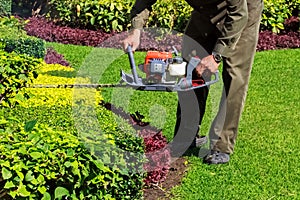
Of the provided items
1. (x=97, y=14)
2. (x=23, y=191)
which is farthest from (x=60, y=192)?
(x=97, y=14)

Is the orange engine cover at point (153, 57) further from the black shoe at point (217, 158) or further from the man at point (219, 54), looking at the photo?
the black shoe at point (217, 158)

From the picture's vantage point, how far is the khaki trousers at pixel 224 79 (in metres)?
5.30

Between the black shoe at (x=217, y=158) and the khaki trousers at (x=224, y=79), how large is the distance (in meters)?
0.04

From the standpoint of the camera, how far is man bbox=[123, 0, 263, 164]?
4875mm

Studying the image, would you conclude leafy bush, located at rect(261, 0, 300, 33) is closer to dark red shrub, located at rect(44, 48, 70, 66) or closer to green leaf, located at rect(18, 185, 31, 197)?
dark red shrub, located at rect(44, 48, 70, 66)

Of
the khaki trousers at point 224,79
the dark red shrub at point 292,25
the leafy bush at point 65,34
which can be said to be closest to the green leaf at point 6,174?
the khaki trousers at point 224,79

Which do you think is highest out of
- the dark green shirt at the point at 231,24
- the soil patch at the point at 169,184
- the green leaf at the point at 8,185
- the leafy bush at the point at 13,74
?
the dark green shirt at the point at 231,24

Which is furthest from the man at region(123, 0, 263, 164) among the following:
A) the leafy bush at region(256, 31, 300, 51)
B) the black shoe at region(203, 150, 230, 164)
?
the leafy bush at region(256, 31, 300, 51)

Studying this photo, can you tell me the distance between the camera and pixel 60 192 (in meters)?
3.24

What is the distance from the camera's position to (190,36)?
18.2 ft

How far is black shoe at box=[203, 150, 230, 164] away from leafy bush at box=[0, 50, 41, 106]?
5.20ft

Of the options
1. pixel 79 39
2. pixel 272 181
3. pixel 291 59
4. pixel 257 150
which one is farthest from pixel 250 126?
pixel 79 39

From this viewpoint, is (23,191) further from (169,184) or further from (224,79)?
(224,79)

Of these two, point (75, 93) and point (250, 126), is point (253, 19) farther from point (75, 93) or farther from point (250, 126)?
point (75, 93)
